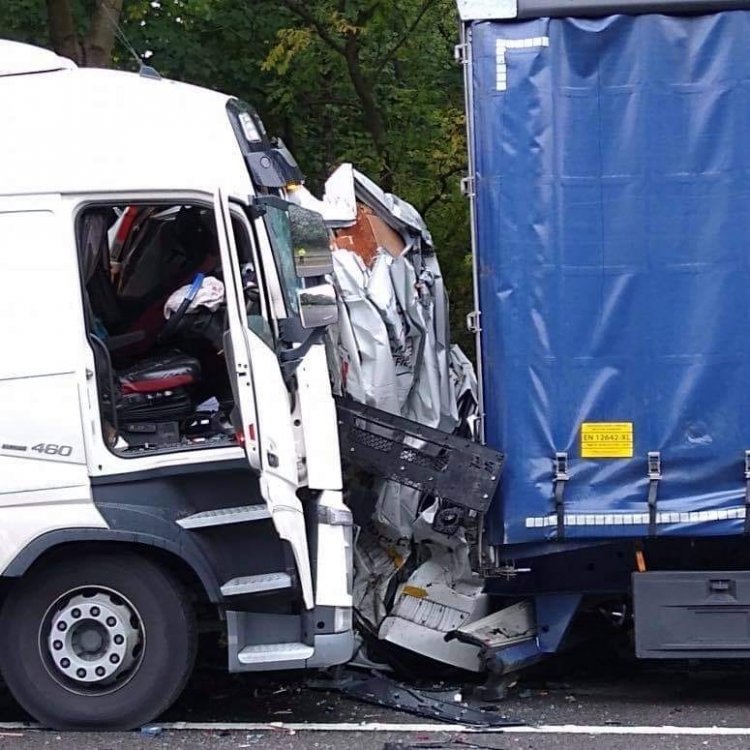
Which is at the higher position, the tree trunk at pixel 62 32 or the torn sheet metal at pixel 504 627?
the tree trunk at pixel 62 32

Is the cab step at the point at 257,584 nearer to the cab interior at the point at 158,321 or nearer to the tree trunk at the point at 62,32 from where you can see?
the cab interior at the point at 158,321

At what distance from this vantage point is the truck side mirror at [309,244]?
256 inches

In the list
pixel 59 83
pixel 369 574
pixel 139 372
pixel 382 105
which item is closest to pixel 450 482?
pixel 369 574

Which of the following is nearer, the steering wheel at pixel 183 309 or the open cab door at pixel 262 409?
the open cab door at pixel 262 409

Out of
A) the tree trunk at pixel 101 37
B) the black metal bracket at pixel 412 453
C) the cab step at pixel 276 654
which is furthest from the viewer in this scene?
the tree trunk at pixel 101 37

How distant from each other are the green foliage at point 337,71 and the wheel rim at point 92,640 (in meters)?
4.70

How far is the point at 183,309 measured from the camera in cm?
627

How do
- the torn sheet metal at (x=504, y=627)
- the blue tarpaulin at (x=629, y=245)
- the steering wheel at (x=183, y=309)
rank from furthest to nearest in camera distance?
the torn sheet metal at (x=504, y=627) < the blue tarpaulin at (x=629, y=245) < the steering wheel at (x=183, y=309)

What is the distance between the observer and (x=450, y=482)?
21.9 feet

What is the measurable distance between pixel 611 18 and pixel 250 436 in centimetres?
266

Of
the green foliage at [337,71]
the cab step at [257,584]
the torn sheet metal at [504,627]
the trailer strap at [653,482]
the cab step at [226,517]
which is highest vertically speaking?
the green foliage at [337,71]

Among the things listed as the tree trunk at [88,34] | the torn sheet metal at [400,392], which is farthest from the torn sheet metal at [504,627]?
the tree trunk at [88,34]

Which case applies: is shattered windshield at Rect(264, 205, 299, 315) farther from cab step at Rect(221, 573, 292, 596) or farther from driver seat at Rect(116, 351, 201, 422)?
cab step at Rect(221, 573, 292, 596)

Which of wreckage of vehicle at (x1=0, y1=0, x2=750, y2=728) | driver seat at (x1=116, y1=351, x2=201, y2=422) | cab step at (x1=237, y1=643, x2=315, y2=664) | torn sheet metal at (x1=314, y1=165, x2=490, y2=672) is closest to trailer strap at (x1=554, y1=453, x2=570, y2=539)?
wreckage of vehicle at (x1=0, y1=0, x2=750, y2=728)
